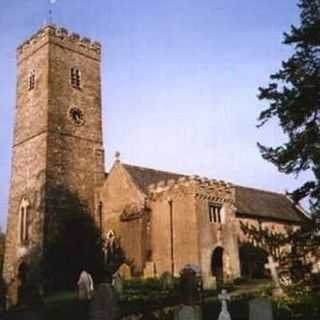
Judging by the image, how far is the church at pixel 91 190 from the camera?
1444 inches

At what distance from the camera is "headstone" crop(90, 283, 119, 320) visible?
18.6 meters

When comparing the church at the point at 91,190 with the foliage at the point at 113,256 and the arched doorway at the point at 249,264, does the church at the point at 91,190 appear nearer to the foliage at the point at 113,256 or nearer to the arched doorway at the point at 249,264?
the foliage at the point at 113,256

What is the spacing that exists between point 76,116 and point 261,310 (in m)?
29.9

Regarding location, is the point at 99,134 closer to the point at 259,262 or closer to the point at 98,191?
the point at 98,191

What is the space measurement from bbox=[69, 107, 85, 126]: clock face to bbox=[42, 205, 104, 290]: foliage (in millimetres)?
6528

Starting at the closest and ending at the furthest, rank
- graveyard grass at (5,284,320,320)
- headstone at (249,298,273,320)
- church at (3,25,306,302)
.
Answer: headstone at (249,298,273,320) < graveyard grass at (5,284,320,320) < church at (3,25,306,302)

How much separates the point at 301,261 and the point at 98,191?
27.4 m

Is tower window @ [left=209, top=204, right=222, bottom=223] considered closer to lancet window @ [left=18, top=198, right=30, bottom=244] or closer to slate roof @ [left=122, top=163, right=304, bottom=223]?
slate roof @ [left=122, top=163, right=304, bottom=223]

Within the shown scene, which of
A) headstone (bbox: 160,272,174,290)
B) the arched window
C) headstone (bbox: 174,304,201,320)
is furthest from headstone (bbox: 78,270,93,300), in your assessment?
the arched window

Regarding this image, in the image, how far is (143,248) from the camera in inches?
1484

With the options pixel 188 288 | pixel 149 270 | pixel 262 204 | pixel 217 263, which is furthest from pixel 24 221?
pixel 188 288

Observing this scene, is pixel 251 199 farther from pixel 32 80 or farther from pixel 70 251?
pixel 32 80

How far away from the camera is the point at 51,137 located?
41.0 m

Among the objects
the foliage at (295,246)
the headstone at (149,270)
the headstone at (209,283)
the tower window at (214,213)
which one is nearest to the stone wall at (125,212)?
the headstone at (149,270)
